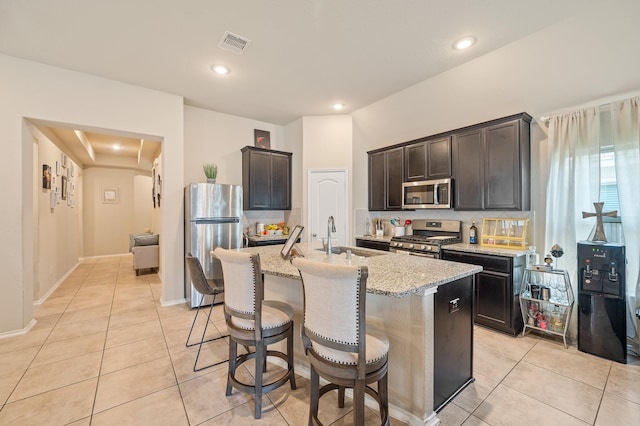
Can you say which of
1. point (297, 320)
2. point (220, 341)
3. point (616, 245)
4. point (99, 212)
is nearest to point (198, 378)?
point (220, 341)

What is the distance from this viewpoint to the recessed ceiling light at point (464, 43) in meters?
2.76

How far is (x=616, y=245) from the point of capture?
2365 millimetres

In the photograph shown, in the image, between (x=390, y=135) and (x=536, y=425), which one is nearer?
(x=536, y=425)

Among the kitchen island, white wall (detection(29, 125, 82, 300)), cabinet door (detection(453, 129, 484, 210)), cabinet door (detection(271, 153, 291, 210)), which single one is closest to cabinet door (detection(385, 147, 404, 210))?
cabinet door (detection(453, 129, 484, 210))

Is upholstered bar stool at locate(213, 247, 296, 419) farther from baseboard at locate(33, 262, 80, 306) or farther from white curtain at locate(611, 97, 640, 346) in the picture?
baseboard at locate(33, 262, 80, 306)

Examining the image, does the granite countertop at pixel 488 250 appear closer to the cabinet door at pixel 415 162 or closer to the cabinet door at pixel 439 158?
the cabinet door at pixel 439 158

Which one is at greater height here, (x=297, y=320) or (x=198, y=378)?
Answer: (x=297, y=320)

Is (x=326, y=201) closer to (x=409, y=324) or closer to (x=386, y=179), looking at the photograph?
(x=386, y=179)

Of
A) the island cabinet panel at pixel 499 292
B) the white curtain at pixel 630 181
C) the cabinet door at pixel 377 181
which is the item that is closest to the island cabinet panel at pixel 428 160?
the cabinet door at pixel 377 181

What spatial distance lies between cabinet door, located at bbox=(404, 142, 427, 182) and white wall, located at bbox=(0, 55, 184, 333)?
3.56m

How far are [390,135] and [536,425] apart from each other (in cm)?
380

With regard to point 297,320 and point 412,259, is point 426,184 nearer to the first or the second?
point 412,259

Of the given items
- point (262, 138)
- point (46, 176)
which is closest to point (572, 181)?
point (262, 138)

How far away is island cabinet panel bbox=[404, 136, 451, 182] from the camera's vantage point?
357cm
